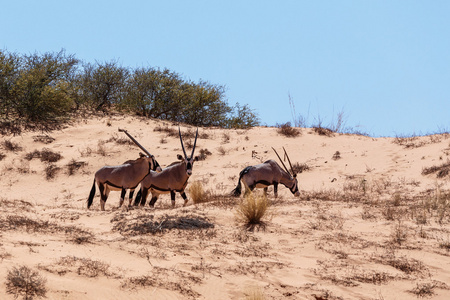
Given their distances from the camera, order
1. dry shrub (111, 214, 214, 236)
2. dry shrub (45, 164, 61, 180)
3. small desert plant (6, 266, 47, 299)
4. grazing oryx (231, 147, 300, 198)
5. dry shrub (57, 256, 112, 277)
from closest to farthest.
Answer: small desert plant (6, 266, 47, 299)
dry shrub (57, 256, 112, 277)
dry shrub (111, 214, 214, 236)
grazing oryx (231, 147, 300, 198)
dry shrub (45, 164, 61, 180)

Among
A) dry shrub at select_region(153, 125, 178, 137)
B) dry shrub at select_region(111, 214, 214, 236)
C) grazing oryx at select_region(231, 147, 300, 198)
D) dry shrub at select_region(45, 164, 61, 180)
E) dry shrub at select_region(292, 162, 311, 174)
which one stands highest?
dry shrub at select_region(153, 125, 178, 137)

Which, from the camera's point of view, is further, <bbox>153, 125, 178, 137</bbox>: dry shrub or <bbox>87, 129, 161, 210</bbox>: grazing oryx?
<bbox>153, 125, 178, 137</bbox>: dry shrub

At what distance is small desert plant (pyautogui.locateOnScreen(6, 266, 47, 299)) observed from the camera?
17.0 feet

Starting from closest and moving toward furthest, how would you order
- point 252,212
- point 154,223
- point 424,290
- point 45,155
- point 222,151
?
point 424,290 → point 154,223 → point 252,212 → point 45,155 → point 222,151

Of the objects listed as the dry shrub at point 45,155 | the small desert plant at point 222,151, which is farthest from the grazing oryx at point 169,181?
the dry shrub at point 45,155

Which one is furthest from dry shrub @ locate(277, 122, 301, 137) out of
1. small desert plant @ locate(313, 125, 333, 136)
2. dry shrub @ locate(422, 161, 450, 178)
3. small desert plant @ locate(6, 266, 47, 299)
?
small desert plant @ locate(6, 266, 47, 299)

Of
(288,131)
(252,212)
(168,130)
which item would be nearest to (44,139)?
(168,130)

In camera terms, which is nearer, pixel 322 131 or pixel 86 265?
pixel 86 265

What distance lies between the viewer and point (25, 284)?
5.26 m

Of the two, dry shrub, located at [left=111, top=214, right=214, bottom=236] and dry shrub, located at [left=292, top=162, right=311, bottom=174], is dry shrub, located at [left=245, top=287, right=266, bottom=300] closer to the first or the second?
dry shrub, located at [left=111, top=214, right=214, bottom=236]

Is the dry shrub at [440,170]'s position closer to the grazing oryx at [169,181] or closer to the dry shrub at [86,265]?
the grazing oryx at [169,181]

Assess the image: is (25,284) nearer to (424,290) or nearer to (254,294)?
→ (254,294)

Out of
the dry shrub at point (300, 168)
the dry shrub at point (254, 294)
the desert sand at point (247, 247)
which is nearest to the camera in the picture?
the dry shrub at point (254, 294)

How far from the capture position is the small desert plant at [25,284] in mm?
5176
